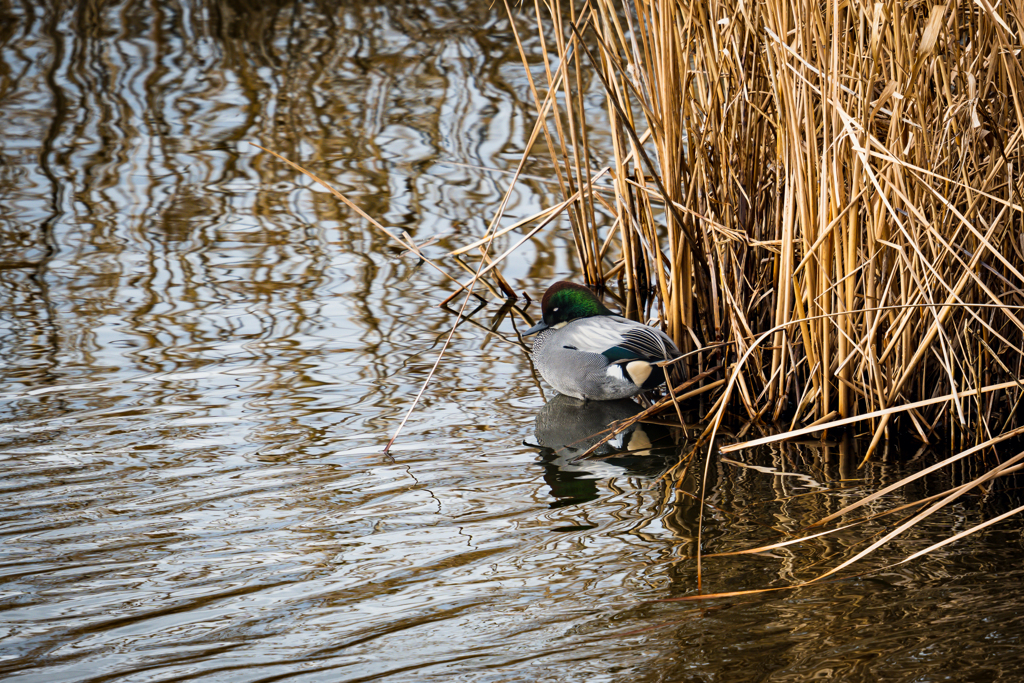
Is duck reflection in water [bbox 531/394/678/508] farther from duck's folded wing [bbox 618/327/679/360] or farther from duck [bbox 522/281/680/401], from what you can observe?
duck's folded wing [bbox 618/327/679/360]

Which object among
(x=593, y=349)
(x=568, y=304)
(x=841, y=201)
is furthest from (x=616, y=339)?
(x=841, y=201)

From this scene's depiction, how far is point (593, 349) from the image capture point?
11.0ft

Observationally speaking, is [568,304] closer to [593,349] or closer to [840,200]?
[593,349]

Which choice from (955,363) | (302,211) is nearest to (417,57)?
(302,211)

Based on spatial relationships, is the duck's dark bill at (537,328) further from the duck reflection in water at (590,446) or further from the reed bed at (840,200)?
the reed bed at (840,200)

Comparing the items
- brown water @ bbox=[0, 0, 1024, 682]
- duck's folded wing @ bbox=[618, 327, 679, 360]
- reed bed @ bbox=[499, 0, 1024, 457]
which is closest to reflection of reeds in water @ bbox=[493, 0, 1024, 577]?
reed bed @ bbox=[499, 0, 1024, 457]

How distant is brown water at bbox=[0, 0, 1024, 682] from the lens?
2.15 metres

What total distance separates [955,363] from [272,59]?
6078 millimetres

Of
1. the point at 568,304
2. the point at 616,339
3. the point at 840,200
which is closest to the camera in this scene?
the point at 840,200

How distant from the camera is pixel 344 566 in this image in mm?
2469

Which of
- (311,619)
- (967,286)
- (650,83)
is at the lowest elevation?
(311,619)

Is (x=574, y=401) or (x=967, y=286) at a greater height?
(x=967, y=286)

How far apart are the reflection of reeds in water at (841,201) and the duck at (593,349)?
6.9 inches

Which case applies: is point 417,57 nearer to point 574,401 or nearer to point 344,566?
point 574,401
